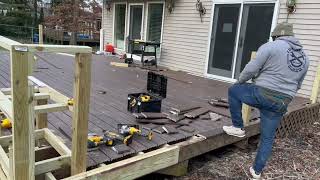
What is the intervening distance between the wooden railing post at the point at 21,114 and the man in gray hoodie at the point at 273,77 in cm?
196

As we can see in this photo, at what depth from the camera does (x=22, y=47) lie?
180cm

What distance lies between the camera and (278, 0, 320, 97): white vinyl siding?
5535mm

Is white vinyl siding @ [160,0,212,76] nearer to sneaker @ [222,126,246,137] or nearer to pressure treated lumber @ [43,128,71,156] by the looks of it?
sneaker @ [222,126,246,137]

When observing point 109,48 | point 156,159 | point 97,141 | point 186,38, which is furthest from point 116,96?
point 109,48

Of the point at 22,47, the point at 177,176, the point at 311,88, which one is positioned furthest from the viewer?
the point at 311,88

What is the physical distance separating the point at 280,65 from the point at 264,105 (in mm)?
412

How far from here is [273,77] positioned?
2.86 m

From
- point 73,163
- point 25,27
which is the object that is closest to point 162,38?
point 73,163

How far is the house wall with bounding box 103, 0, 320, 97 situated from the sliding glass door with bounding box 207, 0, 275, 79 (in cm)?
23

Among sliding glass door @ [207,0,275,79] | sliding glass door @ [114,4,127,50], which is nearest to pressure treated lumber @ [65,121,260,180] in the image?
sliding glass door @ [207,0,275,79]

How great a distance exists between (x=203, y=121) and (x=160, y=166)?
1.12 meters

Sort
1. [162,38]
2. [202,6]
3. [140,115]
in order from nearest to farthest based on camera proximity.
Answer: [140,115]
[202,6]
[162,38]

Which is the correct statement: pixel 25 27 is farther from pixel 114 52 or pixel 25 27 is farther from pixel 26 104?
pixel 26 104

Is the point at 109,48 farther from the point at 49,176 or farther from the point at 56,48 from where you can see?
the point at 56,48
